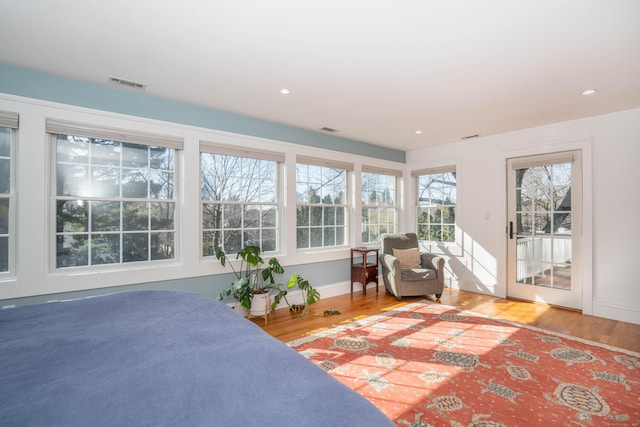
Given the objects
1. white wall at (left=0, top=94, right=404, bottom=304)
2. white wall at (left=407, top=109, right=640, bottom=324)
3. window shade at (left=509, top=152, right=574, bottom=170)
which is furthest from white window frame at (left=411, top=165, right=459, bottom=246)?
white wall at (left=0, top=94, right=404, bottom=304)

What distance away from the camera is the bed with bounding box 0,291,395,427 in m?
0.79

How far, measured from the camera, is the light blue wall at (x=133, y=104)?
2.65m

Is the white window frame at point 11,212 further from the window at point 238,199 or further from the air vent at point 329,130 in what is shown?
the air vent at point 329,130

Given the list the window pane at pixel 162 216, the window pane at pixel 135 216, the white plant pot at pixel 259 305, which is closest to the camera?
the window pane at pixel 135 216

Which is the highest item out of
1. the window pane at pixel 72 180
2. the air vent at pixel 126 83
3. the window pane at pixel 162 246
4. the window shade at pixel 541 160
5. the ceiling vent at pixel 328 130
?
the ceiling vent at pixel 328 130

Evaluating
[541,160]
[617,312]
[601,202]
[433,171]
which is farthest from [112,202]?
[617,312]

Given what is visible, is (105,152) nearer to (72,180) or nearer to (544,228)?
(72,180)

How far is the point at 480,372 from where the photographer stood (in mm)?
2455

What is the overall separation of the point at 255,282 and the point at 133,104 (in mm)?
2320

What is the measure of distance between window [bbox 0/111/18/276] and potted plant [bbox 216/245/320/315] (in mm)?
1754

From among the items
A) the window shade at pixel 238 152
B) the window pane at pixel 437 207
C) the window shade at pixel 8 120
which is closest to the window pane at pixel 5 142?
the window shade at pixel 8 120

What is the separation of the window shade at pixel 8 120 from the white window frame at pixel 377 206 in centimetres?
420

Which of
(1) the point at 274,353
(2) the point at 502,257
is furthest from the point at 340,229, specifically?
(1) the point at 274,353

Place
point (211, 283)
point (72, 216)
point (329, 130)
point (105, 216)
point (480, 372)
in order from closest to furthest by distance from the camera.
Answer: point (480, 372) → point (72, 216) → point (105, 216) → point (211, 283) → point (329, 130)
